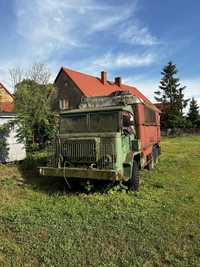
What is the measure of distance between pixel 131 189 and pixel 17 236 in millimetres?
3390

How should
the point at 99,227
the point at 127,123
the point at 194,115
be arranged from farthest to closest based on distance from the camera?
the point at 194,115, the point at 127,123, the point at 99,227

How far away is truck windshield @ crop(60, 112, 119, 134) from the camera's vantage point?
6.61 metres

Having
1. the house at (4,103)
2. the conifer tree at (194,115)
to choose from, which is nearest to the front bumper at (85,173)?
the house at (4,103)

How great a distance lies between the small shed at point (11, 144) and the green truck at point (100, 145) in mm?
3869

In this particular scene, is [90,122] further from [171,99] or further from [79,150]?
[171,99]

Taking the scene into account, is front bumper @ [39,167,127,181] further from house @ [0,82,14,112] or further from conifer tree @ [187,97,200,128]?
conifer tree @ [187,97,200,128]

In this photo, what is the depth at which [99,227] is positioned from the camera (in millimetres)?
4500

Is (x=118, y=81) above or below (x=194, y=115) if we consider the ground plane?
above

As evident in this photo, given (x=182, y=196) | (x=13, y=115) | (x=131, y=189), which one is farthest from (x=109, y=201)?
(x=13, y=115)

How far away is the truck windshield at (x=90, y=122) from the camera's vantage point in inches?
260

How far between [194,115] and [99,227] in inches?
1602

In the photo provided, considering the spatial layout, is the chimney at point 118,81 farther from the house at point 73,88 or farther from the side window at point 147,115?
the side window at point 147,115

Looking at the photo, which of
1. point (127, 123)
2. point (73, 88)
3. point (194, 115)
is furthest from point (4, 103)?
point (194, 115)

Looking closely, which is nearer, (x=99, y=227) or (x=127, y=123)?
(x=99, y=227)
